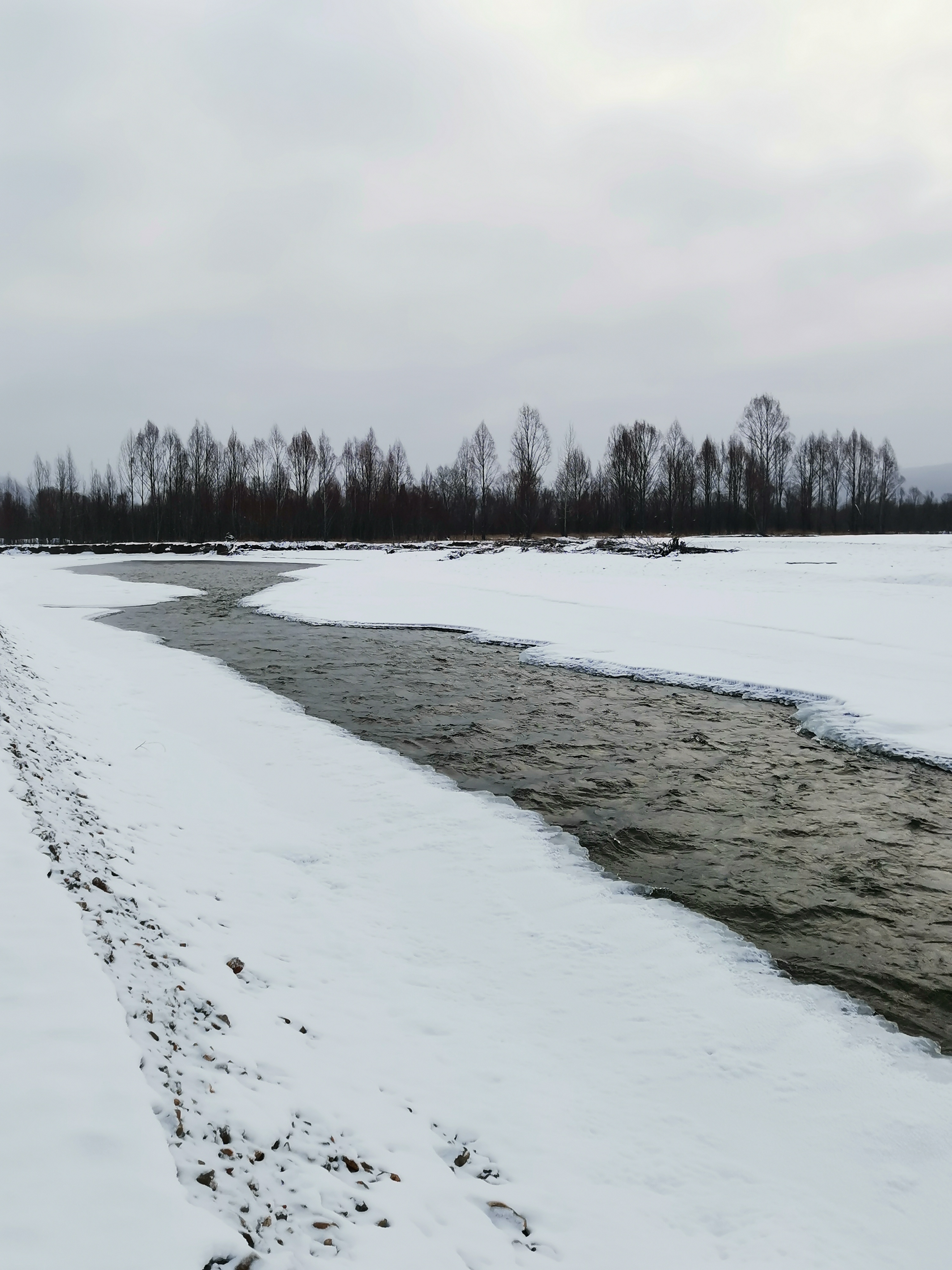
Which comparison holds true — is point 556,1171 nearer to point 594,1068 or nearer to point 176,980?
point 594,1068

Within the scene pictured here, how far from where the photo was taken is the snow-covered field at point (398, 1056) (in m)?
2.07

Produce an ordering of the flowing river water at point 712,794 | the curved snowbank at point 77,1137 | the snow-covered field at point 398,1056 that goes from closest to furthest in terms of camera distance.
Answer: the curved snowbank at point 77,1137, the snow-covered field at point 398,1056, the flowing river water at point 712,794

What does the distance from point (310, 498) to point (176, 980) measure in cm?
7531

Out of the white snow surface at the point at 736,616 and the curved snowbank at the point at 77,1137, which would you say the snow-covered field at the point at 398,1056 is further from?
the white snow surface at the point at 736,616

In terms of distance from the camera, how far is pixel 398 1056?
9.98ft

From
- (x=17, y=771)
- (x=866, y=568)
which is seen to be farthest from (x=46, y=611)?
(x=866, y=568)

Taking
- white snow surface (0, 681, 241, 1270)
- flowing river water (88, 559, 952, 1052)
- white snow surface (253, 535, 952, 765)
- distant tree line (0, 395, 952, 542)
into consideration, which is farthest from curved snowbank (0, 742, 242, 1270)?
distant tree line (0, 395, 952, 542)

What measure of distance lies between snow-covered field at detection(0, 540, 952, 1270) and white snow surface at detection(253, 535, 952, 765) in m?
4.70

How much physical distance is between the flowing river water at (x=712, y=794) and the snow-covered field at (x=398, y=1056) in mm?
338

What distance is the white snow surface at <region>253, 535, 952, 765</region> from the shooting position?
29.5ft

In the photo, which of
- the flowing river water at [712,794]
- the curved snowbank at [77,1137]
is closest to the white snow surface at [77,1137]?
the curved snowbank at [77,1137]

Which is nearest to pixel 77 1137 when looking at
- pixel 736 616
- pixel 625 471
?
pixel 736 616

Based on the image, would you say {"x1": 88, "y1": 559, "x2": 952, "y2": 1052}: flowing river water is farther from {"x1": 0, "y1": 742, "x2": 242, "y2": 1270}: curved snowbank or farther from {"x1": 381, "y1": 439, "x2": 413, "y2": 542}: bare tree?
{"x1": 381, "y1": 439, "x2": 413, "y2": 542}: bare tree

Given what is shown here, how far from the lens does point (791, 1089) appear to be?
301 cm
